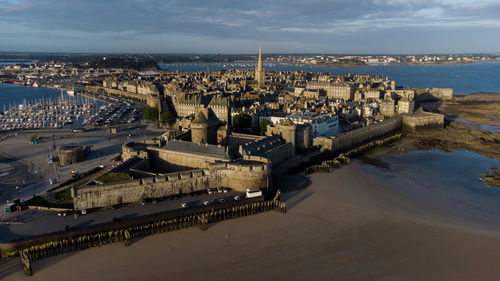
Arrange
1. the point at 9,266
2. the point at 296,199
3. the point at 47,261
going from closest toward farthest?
the point at 9,266, the point at 47,261, the point at 296,199

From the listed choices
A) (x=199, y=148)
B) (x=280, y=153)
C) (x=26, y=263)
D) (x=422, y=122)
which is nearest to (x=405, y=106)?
(x=422, y=122)

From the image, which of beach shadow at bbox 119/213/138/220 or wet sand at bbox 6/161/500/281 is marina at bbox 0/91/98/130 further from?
wet sand at bbox 6/161/500/281

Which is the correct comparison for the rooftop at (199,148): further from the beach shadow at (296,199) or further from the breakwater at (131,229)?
the beach shadow at (296,199)

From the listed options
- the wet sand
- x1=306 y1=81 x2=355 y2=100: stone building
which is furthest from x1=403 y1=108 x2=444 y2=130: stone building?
the wet sand

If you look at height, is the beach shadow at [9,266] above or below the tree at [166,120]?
below

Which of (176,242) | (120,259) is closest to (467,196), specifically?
(176,242)

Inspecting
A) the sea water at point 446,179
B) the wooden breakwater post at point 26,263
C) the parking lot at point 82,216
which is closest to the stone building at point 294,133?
the sea water at point 446,179

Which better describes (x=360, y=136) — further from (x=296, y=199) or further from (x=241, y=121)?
(x=296, y=199)
